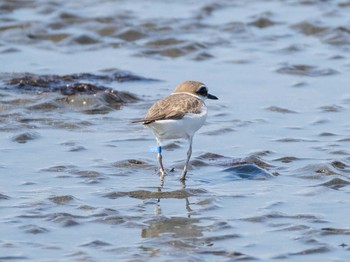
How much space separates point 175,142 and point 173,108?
162cm

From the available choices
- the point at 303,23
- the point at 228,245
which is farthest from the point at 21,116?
the point at 303,23

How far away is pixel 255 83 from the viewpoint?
14.1 metres

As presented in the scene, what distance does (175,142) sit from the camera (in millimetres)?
11688

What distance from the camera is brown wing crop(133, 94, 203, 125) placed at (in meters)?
9.92

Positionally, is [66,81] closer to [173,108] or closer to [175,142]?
[175,142]

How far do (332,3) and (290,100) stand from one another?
626 cm

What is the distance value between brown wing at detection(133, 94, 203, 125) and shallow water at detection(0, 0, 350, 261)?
0.66 m

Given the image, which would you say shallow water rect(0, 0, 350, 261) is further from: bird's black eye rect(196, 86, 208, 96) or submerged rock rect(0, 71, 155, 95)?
bird's black eye rect(196, 86, 208, 96)

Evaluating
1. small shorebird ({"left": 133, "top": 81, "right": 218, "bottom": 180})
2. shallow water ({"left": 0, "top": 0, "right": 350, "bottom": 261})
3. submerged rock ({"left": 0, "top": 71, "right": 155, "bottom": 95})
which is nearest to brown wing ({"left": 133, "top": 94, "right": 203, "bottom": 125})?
small shorebird ({"left": 133, "top": 81, "right": 218, "bottom": 180})

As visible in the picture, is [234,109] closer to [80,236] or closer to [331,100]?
[331,100]

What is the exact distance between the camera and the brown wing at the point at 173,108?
9922 mm

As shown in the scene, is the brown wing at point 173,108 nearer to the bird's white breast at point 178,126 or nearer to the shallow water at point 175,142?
the bird's white breast at point 178,126

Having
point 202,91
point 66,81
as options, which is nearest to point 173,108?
point 202,91

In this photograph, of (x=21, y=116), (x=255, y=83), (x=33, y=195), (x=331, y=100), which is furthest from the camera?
(x=255, y=83)
